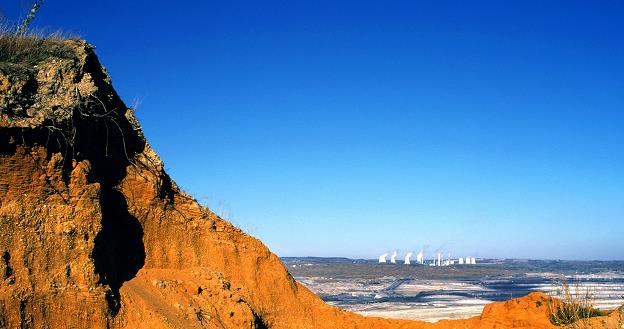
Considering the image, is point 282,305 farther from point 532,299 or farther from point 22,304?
point 532,299

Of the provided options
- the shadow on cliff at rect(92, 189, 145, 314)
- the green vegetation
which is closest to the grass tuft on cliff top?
the green vegetation

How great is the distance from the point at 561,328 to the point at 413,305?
39.1 metres

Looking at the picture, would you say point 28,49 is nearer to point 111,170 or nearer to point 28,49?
point 28,49

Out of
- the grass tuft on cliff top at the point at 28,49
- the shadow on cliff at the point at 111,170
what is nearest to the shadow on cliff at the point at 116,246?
the shadow on cliff at the point at 111,170

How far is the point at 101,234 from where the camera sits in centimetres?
989

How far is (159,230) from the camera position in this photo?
12.2 m

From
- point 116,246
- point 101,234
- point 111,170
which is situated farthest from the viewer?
point 111,170

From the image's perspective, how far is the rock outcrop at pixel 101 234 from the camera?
29.2 ft

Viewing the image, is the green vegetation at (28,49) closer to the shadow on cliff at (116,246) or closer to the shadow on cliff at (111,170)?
the shadow on cliff at (111,170)

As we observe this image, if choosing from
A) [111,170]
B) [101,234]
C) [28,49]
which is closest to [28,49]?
[28,49]

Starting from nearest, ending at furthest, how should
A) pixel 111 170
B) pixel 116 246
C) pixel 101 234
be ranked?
1. pixel 101 234
2. pixel 116 246
3. pixel 111 170

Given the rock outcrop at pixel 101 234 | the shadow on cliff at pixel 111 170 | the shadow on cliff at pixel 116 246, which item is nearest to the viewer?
the rock outcrop at pixel 101 234

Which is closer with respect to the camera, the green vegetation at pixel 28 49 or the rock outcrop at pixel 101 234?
the rock outcrop at pixel 101 234

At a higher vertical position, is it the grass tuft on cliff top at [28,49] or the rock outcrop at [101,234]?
the grass tuft on cliff top at [28,49]
